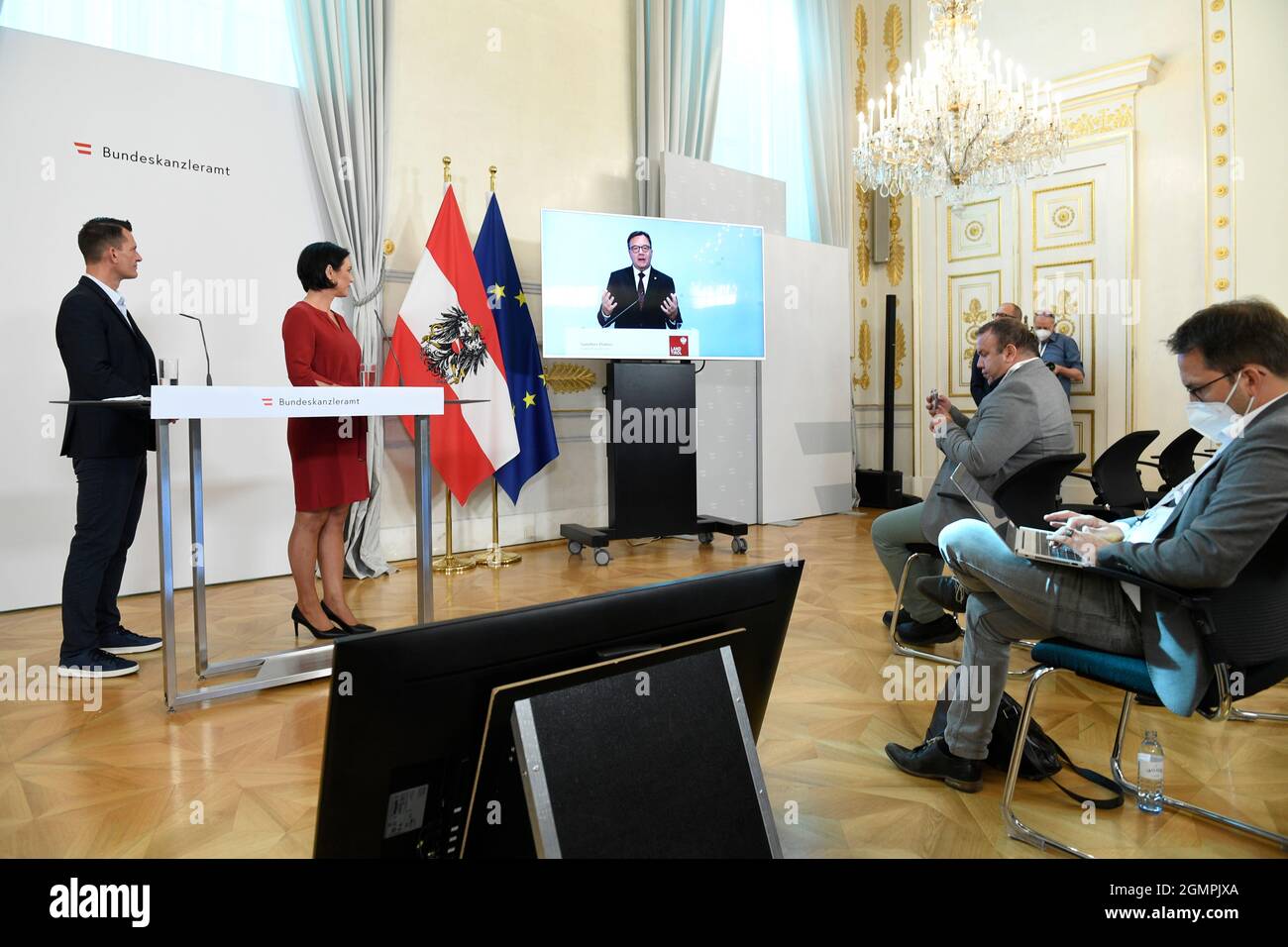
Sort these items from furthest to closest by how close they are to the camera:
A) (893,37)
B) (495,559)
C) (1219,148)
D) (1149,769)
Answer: (893,37)
(1219,148)
(495,559)
(1149,769)

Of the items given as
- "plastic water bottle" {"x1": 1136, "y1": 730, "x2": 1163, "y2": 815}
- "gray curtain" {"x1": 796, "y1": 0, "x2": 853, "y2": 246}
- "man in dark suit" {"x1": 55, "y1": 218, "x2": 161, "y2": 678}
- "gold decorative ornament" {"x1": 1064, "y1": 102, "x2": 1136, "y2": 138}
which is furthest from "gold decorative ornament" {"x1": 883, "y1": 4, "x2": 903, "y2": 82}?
"plastic water bottle" {"x1": 1136, "y1": 730, "x2": 1163, "y2": 815}

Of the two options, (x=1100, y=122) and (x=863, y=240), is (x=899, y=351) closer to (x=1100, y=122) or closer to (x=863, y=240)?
(x=863, y=240)

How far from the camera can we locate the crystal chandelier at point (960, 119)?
17.3 ft

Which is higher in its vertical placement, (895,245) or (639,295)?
(895,245)

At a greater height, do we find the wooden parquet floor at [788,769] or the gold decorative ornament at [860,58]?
the gold decorative ornament at [860,58]

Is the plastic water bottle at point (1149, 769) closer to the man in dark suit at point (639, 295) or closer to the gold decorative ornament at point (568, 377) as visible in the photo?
the man in dark suit at point (639, 295)

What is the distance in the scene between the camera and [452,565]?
4.98 metres

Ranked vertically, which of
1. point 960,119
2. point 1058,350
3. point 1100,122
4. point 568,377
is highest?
point 1100,122

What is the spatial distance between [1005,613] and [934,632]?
4.80ft

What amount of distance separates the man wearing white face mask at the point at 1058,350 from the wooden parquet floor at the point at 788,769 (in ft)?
12.9

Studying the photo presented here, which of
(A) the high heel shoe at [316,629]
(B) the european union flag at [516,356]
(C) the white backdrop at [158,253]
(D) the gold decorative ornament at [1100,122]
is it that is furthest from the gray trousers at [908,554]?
(D) the gold decorative ornament at [1100,122]

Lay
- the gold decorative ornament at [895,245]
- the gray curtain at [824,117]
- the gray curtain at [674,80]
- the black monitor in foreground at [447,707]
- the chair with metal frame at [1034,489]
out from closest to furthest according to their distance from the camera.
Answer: the black monitor in foreground at [447,707] → the chair with metal frame at [1034,489] → the gray curtain at [674,80] → the gray curtain at [824,117] → the gold decorative ornament at [895,245]

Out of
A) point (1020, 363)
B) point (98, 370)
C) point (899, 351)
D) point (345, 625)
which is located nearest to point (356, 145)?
point (98, 370)
